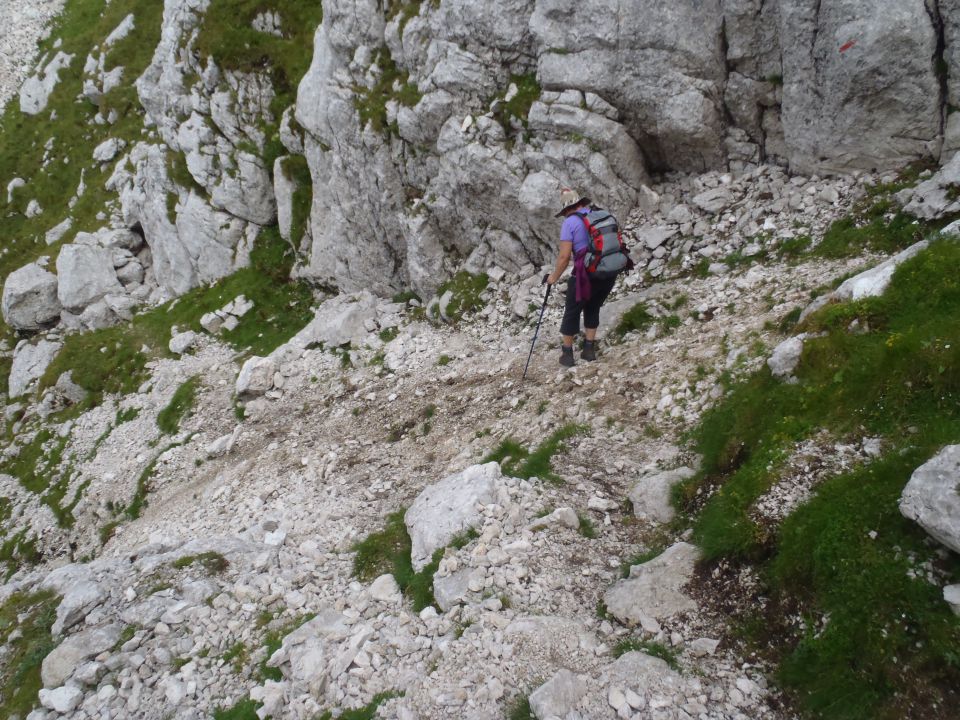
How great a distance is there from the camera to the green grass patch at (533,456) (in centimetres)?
944

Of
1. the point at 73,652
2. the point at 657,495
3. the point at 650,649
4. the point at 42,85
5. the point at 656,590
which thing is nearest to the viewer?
the point at 650,649

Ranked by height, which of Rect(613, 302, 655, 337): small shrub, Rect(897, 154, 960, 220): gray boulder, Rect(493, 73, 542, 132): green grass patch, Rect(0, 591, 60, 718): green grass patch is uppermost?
Rect(493, 73, 542, 132): green grass patch

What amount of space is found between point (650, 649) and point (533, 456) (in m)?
4.34

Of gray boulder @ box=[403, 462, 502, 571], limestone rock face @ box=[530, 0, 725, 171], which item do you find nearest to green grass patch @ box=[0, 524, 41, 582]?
gray boulder @ box=[403, 462, 502, 571]

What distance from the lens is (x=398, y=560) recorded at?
9086mm

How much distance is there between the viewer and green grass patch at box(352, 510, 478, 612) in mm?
8133

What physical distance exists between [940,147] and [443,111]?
12.6m

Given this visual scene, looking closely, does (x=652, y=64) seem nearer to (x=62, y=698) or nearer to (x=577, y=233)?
(x=577, y=233)

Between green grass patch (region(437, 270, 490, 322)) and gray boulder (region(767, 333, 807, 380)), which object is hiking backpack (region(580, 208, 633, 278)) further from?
green grass patch (region(437, 270, 490, 322))

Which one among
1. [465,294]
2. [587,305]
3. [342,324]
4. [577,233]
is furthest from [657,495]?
[342,324]

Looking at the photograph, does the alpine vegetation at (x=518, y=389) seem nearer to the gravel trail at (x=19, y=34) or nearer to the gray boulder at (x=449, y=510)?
the gray boulder at (x=449, y=510)

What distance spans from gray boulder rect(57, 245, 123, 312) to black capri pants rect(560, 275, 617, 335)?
26.9 m

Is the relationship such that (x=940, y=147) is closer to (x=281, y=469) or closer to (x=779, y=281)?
(x=779, y=281)

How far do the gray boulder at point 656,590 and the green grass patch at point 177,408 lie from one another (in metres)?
17.1
